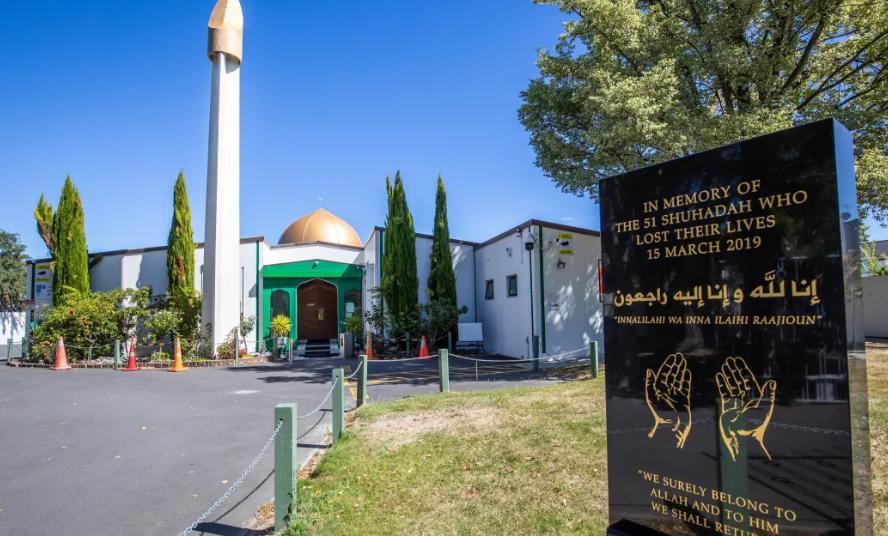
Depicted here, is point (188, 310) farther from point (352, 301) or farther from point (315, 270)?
point (352, 301)

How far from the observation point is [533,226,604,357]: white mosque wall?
16.2m

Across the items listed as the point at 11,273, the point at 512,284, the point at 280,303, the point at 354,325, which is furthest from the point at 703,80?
the point at 11,273

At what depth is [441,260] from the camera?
21.1m

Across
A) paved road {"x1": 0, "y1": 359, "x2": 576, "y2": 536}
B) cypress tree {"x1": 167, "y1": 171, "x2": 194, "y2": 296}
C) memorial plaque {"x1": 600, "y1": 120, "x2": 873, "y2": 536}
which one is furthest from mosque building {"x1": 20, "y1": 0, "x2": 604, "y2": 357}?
memorial plaque {"x1": 600, "y1": 120, "x2": 873, "y2": 536}

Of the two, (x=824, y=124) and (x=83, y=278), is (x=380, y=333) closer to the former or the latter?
(x=83, y=278)

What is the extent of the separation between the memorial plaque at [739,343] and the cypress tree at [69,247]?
81.0 ft

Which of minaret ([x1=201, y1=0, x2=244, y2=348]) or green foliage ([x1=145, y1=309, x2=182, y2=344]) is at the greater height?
minaret ([x1=201, y1=0, x2=244, y2=348])

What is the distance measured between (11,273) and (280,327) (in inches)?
1348

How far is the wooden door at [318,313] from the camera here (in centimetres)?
2534

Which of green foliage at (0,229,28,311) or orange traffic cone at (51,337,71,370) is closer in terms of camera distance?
orange traffic cone at (51,337,71,370)

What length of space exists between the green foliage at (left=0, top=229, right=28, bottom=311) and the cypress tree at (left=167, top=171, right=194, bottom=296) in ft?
97.6

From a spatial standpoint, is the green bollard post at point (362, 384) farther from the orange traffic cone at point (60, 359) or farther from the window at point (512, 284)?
the orange traffic cone at point (60, 359)

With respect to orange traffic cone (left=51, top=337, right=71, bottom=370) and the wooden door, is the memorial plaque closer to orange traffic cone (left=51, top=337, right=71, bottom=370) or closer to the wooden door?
orange traffic cone (left=51, top=337, right=71, bottom=370)

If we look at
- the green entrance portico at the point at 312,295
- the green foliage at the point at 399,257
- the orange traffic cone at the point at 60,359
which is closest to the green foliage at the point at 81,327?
the orange traffic cone at the point at 60,359
